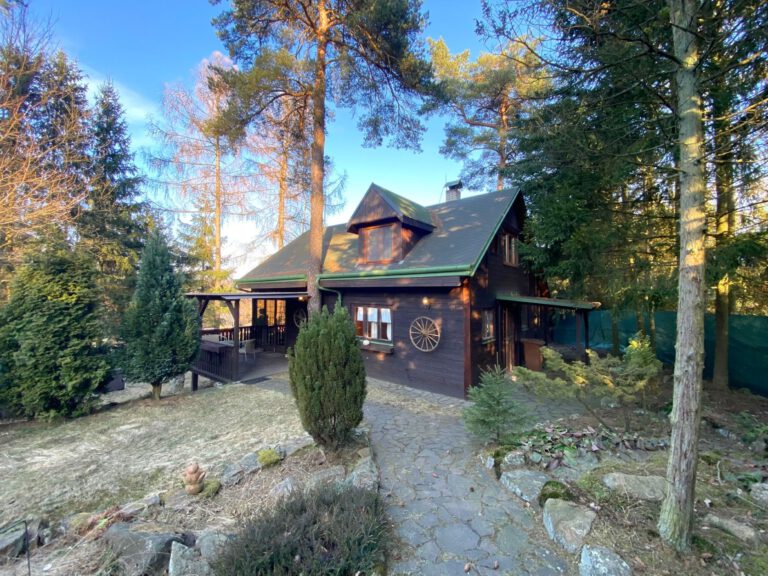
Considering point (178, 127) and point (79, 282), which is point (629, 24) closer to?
point (79, 282)

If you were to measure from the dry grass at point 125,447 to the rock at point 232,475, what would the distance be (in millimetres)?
490

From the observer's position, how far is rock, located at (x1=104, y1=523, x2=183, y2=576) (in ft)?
8.00

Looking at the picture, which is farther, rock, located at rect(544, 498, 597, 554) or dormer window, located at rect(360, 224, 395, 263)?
dormer window, located at rect(360, 224, 395, 263)

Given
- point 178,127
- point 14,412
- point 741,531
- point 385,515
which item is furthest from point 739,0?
point 178,127

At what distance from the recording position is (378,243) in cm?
942

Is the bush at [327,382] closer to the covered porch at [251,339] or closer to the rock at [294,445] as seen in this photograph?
the rock at [294,445]

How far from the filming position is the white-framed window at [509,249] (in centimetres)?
920

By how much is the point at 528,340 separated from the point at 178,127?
1555 centimetres

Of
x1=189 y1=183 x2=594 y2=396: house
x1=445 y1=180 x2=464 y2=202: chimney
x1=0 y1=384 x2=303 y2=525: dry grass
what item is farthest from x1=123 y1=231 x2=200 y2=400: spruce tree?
x1=445 y1=180 x2=464 y2=202: chimney

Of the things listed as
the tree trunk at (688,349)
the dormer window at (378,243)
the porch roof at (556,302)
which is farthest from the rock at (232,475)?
the porch roof at (556,302)

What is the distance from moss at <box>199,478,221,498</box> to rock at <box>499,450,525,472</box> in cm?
320

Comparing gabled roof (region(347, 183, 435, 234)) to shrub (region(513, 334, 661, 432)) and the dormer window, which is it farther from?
shrub (region(513, 334, 661, 432))

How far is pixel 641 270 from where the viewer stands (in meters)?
7.12

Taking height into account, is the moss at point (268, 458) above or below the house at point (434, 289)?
below
